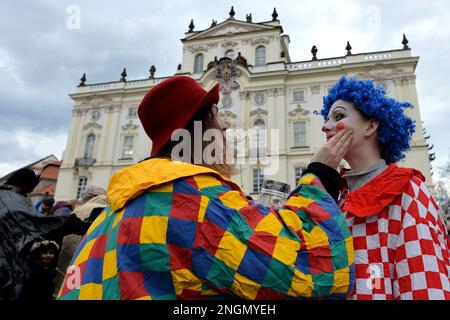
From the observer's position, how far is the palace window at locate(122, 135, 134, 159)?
26266 mm

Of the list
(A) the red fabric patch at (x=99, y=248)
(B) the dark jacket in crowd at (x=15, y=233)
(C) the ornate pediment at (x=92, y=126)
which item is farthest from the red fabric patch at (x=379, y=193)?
(C) the ornate pediment at (x=92, y=126)

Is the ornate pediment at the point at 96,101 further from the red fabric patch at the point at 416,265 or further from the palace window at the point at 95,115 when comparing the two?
the red fabric patch at the point at 416,265

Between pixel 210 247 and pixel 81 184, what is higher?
pixel 81 184

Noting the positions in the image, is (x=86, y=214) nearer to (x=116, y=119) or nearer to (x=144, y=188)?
(x=144, y=188)

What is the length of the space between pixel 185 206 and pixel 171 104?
584 millimetres

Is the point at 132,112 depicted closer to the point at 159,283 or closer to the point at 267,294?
the point at 159,283

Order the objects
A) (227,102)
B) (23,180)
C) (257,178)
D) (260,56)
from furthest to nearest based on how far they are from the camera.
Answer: (260,56)
(227,102)
(257,178)
(23,180)

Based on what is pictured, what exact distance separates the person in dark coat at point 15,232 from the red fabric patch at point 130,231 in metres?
2.74

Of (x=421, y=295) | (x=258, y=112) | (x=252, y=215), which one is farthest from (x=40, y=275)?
(x=258, y=112)

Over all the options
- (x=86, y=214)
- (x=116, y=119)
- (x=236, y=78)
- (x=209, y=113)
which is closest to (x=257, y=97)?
(x=236, y=78)

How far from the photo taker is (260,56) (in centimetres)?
2608

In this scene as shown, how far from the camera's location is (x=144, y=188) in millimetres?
1273

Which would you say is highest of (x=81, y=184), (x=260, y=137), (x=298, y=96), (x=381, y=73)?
(x=381, y=73)
